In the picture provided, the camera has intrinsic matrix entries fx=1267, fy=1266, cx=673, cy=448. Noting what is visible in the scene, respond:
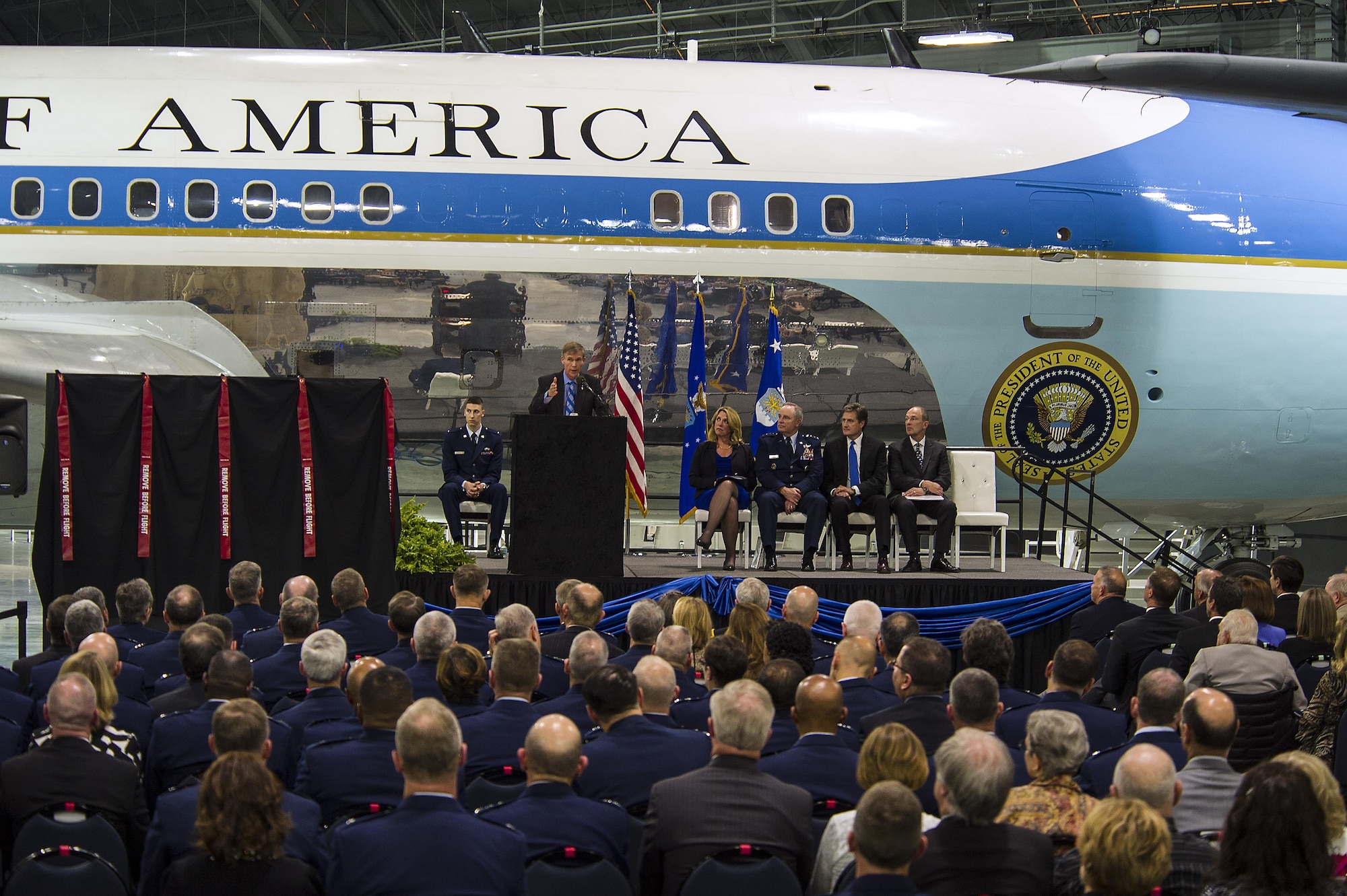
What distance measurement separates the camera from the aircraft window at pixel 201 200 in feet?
36.9

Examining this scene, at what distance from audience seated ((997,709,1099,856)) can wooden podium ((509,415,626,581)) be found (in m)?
5.49

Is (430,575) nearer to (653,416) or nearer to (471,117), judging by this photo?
(653,416)

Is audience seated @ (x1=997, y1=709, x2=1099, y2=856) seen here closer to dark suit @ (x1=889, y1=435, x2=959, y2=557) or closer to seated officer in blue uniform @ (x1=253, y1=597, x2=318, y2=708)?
seated officer in blue uniform @ (x1=253, y1=597, x2=318, y2=708)

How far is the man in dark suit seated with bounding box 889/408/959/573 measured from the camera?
1067 cm

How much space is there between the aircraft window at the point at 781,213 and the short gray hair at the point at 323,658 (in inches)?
281

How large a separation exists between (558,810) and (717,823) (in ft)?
1.68

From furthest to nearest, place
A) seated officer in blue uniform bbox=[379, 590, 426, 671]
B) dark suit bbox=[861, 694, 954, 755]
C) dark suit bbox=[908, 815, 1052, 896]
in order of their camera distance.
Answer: seated officer in blue uniform bbox=[379, 590, 426, 671], dark suit bbox=[861, 694, 954, 755], dark suit bbox=[908, 815, 1052, 896]

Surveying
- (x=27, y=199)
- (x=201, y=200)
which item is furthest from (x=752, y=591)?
(x=27, y=199)

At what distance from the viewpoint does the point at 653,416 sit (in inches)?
471

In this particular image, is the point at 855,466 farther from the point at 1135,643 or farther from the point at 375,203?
the point at 375,203

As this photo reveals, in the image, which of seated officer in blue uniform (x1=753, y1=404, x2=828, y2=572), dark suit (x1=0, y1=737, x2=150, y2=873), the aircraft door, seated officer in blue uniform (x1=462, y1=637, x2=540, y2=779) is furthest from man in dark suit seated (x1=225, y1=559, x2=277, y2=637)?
the aircraft door

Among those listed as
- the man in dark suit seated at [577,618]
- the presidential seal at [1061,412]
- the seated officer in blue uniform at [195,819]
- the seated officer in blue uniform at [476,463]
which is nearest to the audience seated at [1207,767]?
the seated officer in blue uniform at [195,819]

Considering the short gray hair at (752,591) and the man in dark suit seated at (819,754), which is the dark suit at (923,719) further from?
the short gray hair at (752,591)

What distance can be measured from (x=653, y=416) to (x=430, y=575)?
10.1 feet
